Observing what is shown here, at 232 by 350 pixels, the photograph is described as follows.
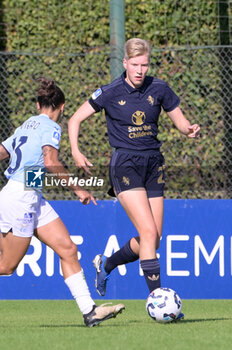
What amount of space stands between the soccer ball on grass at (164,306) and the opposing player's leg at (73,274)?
363 millimetres

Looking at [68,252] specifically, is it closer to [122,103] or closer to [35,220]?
[35,220]

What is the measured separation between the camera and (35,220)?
20.3ft

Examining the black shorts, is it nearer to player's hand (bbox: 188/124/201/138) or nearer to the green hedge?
player's hand (bbox: 188/124/201/138)

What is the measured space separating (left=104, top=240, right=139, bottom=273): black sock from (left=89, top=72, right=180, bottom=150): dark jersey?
0.92 meters

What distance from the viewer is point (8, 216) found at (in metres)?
6.13

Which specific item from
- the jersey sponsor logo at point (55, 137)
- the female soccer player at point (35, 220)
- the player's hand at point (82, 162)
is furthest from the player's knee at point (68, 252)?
the jersey sponsor logo at point (55, 137)

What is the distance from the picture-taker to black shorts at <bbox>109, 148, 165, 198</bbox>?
264 inches

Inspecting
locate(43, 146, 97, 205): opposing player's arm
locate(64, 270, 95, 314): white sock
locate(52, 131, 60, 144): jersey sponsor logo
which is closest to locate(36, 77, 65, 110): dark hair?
locate(52, 131, 60, 144): jersey sponsor logo

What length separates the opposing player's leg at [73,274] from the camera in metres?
6.04

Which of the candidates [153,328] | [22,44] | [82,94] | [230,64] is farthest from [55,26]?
[153,328]

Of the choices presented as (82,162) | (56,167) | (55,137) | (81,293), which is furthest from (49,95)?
(81,293)

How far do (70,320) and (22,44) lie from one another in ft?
16.9

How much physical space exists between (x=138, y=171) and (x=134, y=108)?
495 mm

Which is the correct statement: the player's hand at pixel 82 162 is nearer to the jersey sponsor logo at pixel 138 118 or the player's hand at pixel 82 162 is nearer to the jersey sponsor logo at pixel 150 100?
the jersey sponsor logo at pixel 138 118
